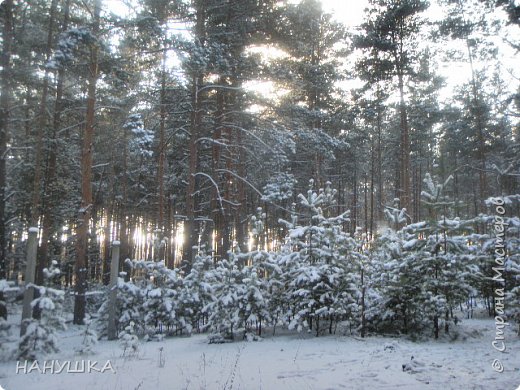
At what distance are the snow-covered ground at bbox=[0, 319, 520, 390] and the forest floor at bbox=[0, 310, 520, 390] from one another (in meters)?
0.01

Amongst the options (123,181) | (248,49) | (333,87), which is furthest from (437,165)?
(123,181)

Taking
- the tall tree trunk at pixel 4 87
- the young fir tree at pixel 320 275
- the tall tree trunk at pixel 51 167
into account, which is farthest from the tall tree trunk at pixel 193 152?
the tall tree trunk at pixel 4 87

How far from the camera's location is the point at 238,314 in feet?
27.2

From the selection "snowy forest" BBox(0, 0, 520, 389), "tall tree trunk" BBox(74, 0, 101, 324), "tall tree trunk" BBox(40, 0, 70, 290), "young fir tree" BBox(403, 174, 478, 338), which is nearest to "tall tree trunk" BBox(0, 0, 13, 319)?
"snowy forest" BBox(0, 0, 520, 389)

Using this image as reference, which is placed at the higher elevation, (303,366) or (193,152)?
(193,152)

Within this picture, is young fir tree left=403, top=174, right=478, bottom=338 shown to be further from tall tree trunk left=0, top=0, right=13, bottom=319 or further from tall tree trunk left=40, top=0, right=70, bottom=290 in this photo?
tall tree trunk left=40, top=0, right=70, bottom=290

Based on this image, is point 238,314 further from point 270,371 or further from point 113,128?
point 113,128

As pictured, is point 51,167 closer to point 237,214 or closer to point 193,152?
point 193,152

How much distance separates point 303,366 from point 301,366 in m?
0.03

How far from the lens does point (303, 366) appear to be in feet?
19.7

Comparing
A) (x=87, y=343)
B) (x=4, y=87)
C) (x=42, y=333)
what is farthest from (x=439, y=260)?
(x=4, y=87)

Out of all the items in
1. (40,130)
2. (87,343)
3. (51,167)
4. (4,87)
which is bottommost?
(87,343)

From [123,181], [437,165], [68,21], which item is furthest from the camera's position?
[437,165]

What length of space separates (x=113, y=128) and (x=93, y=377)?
12.3 meters
